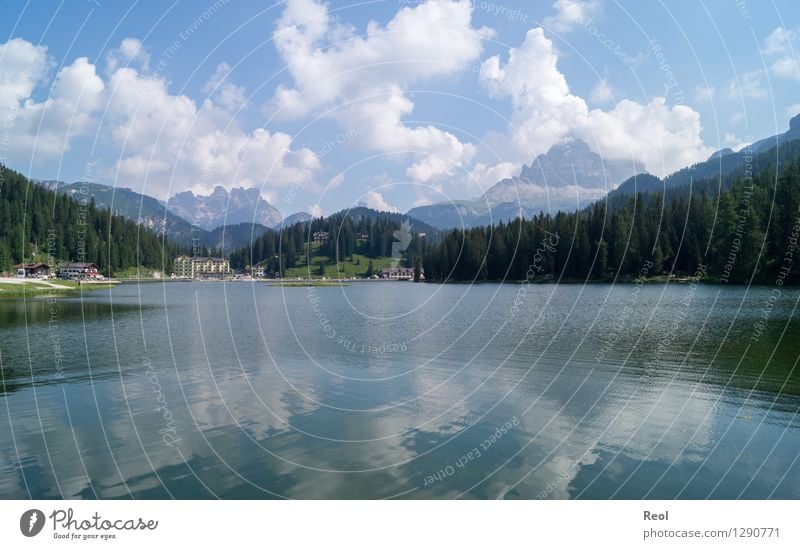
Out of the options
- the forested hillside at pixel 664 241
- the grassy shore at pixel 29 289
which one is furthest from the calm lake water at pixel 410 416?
the grassy shore at pixel 29 289

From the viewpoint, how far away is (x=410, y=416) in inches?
818

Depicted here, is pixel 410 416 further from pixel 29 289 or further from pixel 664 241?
pixel 664 241

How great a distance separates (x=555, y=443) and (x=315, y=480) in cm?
829

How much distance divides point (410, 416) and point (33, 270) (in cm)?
21070

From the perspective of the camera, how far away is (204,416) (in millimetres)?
20891

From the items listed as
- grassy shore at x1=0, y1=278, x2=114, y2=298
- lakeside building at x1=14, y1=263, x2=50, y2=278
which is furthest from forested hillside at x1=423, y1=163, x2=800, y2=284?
lakeside building at x1=14, y1=263, x2=50, y2=278

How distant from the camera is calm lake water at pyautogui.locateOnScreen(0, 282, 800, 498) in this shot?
1423 centimetres

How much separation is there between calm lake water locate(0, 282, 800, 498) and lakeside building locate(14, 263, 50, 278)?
6663 inches

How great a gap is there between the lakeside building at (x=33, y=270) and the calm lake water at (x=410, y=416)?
555ft

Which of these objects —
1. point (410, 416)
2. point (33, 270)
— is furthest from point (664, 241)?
point (33, 270)

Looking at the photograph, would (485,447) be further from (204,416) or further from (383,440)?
(204,416)

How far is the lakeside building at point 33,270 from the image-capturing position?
6998 inches

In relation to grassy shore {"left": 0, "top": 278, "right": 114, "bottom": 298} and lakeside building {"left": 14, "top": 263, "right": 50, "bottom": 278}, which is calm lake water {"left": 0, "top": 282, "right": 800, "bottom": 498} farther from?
lakeside building {"left": 14, "top": 263, "right": 50, "bottom": 278}
